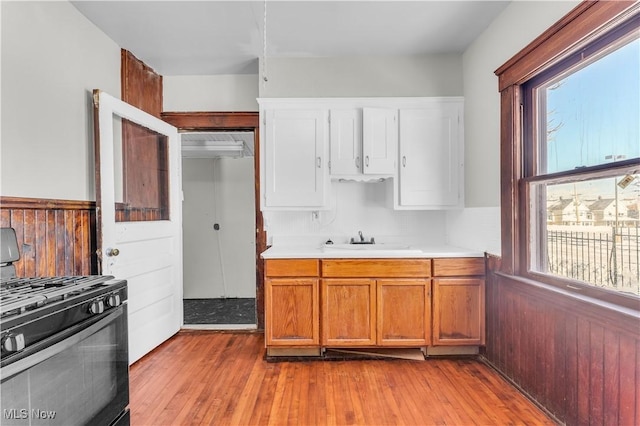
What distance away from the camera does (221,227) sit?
180 inches

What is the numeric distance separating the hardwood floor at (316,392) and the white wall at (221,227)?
1800mm

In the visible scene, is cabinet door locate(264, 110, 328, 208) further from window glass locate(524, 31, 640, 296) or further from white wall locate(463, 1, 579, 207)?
window glass locate(524, 31, 640, 296)

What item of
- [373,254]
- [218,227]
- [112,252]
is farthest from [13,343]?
[218,227]

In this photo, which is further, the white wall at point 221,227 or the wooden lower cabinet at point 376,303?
the white wall at point 221,227

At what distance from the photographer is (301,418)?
1863mm

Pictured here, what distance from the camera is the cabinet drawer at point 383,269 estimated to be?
2.57m

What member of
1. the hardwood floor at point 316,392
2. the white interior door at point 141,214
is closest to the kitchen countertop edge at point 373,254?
the hardwood floor at point 316,392

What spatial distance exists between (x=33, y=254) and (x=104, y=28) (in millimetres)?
1713

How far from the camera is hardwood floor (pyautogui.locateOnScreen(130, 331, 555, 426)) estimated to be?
1.87 metres

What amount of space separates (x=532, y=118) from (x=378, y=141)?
1.12 metres

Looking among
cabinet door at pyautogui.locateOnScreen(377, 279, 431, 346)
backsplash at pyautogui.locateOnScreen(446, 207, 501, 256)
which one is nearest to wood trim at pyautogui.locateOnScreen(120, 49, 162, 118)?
cabinet door at pyautogui.locateOnScreen(377, 279, 431, 346)

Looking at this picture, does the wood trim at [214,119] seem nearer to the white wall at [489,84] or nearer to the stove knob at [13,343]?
the white wall at [489,84]

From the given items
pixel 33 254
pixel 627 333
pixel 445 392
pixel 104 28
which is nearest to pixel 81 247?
pixel 33 254

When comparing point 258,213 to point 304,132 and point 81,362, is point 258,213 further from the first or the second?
point 81,362
